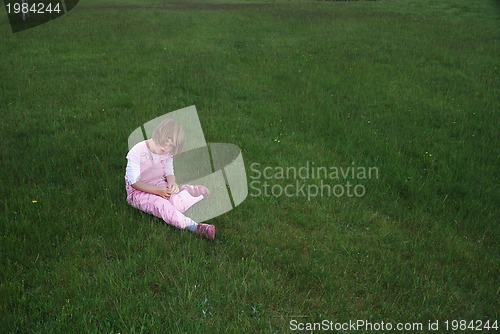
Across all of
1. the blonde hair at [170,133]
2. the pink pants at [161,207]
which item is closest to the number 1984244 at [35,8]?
the blonde hair at [170,133]

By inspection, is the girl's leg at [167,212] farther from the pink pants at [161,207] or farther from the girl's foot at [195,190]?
the girl's foot at [195,190]

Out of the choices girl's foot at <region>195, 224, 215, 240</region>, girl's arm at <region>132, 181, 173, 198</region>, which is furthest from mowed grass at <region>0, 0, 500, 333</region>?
girl's arm at <region>132, 181, 173, 198</region>

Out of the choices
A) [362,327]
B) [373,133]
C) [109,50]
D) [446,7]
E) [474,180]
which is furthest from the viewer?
[446,7]

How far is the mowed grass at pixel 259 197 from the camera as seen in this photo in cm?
373

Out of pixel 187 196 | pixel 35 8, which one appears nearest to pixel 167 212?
pixel 187 196

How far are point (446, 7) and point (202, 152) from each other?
19.9m

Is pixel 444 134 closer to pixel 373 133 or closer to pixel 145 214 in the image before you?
pixel 373 133

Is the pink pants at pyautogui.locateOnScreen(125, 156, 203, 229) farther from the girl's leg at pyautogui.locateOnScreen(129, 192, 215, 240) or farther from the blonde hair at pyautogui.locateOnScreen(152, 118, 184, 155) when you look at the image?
the blonde hair at pyautogui.locateOnScreen(152, 118, 184, 155)

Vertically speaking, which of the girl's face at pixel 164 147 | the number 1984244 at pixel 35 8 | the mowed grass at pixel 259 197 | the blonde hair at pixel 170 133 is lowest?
the mowed grass at pixel 259 197

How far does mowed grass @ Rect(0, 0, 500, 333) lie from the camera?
373cm

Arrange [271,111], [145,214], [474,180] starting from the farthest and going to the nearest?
1. [271,111]
2. [474,180]
3. [145,214]

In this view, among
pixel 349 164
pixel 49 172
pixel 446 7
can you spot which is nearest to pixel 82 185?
pixel 49 172

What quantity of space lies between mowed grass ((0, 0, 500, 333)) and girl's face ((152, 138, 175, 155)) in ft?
2.29

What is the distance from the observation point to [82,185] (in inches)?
212
